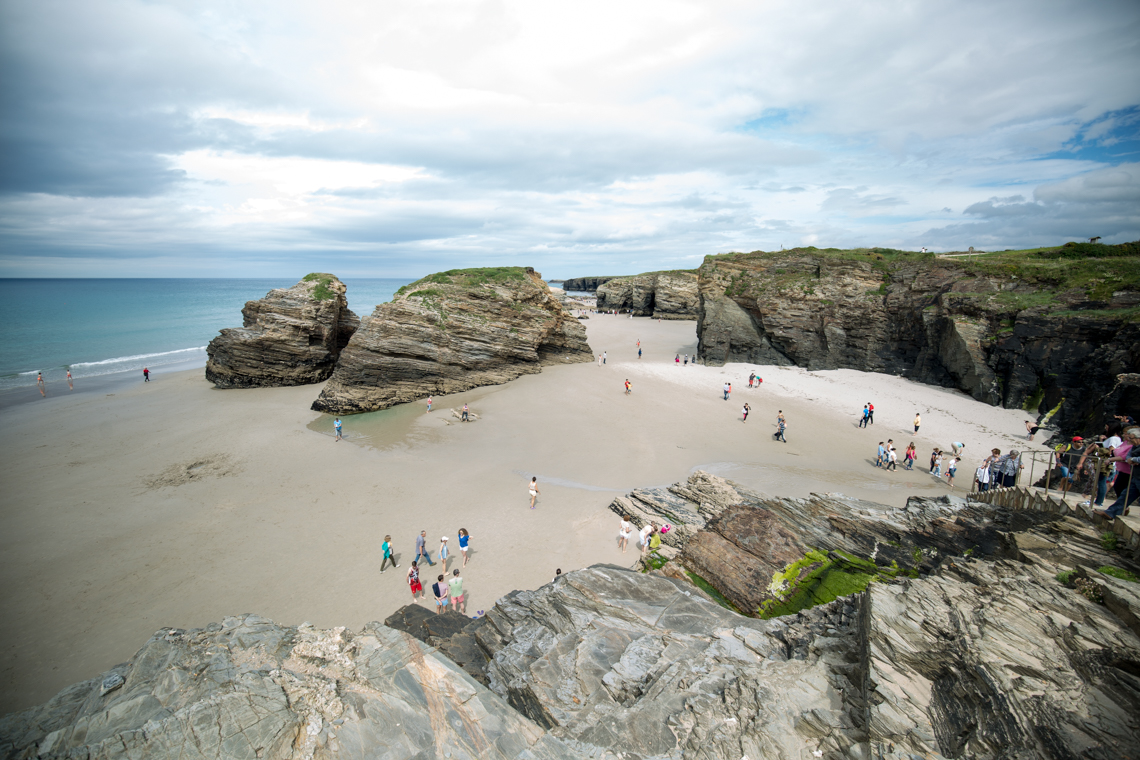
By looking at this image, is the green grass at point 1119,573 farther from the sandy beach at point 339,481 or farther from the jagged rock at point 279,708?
the sandy beach at point 339,481

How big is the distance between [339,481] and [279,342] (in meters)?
15.4

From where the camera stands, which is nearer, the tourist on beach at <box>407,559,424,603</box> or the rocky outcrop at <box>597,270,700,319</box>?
the tourist on beach at <box>407,559,424,603</box>

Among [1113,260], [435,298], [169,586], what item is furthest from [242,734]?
[1113,260]

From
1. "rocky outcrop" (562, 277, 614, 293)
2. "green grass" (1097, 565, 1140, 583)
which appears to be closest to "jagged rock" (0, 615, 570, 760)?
"green grass" (1097, 565, 1140, 583)

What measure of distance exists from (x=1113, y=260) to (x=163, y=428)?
47.2 m

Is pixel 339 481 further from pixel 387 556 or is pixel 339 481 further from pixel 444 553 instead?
pixel 444 553

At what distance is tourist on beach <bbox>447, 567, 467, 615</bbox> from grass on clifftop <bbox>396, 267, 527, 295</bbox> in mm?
20725

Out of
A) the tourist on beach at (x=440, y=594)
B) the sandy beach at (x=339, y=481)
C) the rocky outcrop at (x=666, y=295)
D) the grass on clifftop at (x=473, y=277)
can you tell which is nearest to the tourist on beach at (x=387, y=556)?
the sandy beach at (x=339, y=481)

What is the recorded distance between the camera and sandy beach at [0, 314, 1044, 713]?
10.4m

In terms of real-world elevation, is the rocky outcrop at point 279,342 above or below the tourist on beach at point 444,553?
above

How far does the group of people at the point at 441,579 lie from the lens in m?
10.1

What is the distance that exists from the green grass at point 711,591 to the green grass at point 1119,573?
16.3 feet

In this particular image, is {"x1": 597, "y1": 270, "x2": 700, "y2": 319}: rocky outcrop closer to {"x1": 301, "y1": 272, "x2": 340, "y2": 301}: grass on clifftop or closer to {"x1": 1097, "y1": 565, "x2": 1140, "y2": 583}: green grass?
{"x1": 301, "y1": 272, "x2": 340, "y2": 301}: grass on clifftop

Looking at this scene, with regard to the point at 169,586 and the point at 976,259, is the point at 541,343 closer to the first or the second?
the point at 169,586
